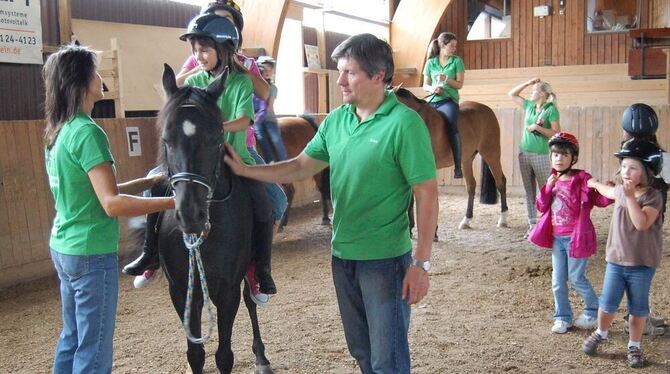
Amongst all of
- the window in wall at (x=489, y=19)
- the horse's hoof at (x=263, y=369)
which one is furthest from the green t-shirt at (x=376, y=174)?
the window in wall at (x=489, y=19)

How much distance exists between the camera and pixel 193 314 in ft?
10.3

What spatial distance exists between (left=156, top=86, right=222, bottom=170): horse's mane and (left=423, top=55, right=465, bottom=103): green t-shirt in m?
5.93

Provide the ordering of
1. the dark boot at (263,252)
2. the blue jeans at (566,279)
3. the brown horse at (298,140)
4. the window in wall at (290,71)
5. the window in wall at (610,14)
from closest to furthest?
1. the dark boot at (263,252)
2. the blue jeans at (566,279)
3. the brown horse at (298,140)
4. the window in wall at (290,71)
5. the window in wall at (610,14)

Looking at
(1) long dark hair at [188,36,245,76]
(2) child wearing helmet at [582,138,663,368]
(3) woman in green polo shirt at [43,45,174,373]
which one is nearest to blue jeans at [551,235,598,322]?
(2) child wearing helmet at [582,138,663,368]

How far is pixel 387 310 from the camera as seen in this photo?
244 cm

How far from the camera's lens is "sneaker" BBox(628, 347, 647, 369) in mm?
3824

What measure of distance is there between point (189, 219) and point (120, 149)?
505 centimetres

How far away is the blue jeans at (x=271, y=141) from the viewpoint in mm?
7508

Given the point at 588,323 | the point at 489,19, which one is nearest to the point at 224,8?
the point at 588,323

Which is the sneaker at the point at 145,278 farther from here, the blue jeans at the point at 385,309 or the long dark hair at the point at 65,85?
the blue jeans at the point at 385,309

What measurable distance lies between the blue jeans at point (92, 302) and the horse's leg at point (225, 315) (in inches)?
22.0

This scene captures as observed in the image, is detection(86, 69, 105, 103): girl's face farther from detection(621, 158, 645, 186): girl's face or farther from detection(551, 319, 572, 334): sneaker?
detection(551, 319, 572, 334): sneaker

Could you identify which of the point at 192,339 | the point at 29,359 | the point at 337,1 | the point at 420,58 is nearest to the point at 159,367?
the point at 29,359

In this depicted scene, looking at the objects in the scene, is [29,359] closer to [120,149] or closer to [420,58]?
[120,149]
